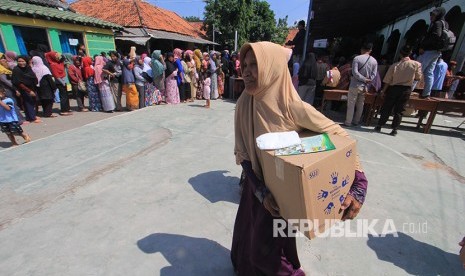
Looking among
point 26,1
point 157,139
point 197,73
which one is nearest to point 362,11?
point 197,73

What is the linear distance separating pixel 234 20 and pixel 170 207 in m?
24.6

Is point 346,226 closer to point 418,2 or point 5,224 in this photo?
point 5,224

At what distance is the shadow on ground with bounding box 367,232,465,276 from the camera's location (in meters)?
2.17

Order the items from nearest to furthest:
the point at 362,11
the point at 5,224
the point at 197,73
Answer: the point at 5,224 < the point at 197,73 < the point at 362,11

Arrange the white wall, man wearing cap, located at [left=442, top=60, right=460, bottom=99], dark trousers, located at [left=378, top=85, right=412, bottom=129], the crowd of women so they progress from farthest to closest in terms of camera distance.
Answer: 1. the white wall
2. man wearing cap, located at [left=442, top=60, right=460, bottom=99]
3. the crowd of women
4. dark trousers, located at [left=378, top=85, right=412, bottom=129]

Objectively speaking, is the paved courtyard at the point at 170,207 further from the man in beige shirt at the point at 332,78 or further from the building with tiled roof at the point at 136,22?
the building with tiled roof at the point at 136,22

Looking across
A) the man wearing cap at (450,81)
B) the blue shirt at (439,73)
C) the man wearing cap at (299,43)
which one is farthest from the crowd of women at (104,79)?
the man wearing cap at (450,81)

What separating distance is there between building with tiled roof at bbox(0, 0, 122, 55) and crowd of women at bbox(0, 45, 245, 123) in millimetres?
1332

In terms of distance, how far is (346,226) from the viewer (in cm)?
266

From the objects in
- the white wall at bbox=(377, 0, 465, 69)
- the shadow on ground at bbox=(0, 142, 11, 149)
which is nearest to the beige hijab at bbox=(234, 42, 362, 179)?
the shadow on ground at bbox=(0, 142, 11, 149)

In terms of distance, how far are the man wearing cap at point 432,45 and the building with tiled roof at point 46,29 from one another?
11093 mm

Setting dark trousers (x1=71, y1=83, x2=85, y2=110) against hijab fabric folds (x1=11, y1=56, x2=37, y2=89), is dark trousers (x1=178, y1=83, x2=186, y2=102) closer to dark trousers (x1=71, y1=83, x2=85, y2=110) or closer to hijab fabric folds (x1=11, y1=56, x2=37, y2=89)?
dark trousers (x1=71, y1=83, x2=85, y2=110)

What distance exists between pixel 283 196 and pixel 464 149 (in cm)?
597

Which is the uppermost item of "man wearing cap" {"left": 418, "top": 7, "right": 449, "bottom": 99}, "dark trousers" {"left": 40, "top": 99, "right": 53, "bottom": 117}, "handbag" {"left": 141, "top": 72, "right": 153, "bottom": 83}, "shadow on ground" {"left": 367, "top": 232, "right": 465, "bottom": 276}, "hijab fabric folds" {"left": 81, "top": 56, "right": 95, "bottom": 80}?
"man wearing cap" {"left": 418, "top": 7, "right": 449, "bottom": 99}
